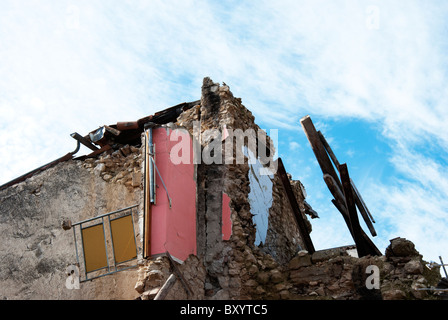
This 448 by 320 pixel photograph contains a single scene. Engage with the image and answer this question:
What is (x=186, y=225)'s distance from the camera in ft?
22.6

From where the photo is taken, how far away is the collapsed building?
639 cm

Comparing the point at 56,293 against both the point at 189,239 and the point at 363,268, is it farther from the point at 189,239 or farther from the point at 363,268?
the point at 363,268

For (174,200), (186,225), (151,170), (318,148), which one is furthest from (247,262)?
(318,148)

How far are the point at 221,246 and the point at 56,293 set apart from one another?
111 inches

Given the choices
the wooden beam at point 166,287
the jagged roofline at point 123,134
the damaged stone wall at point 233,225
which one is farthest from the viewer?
the jagged roofline at point 123,134

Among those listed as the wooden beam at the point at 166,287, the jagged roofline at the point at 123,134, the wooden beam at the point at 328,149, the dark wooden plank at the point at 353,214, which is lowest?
the wooden beam at the point at 166,287

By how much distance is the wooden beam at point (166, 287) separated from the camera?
5.81 meters

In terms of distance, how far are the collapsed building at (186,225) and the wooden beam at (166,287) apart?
0.02m

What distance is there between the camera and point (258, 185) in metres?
8.13

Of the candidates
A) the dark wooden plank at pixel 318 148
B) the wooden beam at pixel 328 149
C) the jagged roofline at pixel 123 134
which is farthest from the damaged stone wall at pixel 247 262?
the wooden beam at pixel 328 149

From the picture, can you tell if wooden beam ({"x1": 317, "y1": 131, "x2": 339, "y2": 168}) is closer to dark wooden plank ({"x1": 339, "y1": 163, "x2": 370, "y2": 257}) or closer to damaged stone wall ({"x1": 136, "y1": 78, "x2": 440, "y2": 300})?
dark wooden plank ({"x1": 339, "y1": 163, "x2": 370, "y2": 257})

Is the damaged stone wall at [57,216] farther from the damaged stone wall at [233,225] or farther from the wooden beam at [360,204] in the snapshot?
the wooden beam at [360,204]

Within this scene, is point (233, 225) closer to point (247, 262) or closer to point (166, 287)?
point (247, 262)

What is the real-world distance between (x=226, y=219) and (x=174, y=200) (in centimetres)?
94
